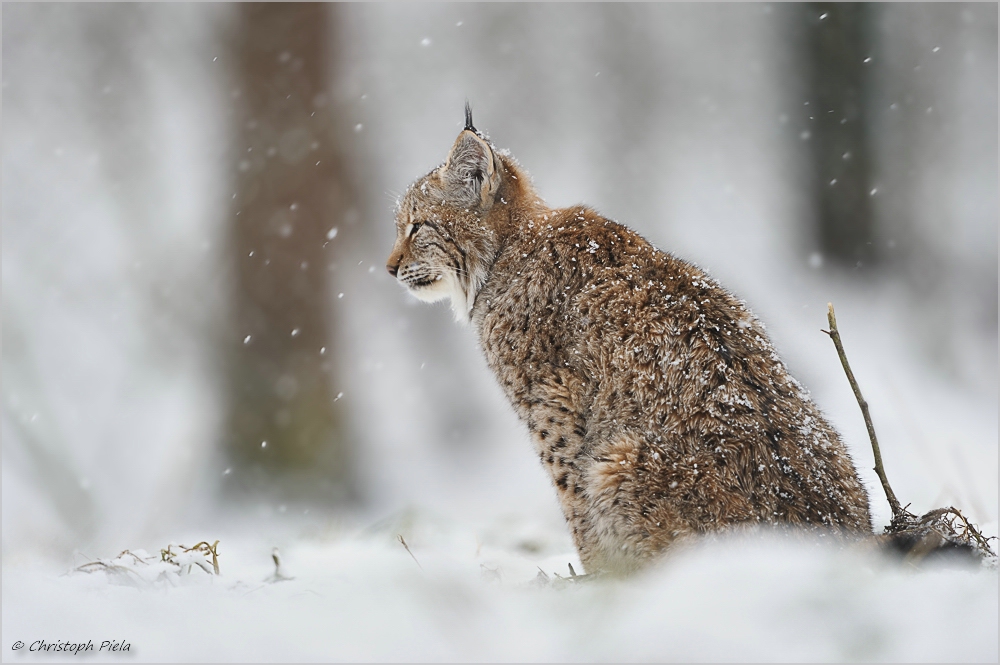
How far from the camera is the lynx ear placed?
4.45 m

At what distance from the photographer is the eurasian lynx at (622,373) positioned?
294 centimetres

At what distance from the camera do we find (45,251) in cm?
856

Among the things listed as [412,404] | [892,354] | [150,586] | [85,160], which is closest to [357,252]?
[412,404]

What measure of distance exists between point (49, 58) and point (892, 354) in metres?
10.9

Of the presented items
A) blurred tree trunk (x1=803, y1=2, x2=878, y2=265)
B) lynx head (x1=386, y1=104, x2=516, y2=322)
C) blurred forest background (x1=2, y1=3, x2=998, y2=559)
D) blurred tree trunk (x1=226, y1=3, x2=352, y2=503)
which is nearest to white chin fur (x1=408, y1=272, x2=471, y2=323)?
lynx head (x1=386, y1=104, x2=516, y2=322)

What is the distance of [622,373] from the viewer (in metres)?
3.35

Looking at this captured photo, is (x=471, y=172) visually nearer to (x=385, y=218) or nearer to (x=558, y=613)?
(x=558, y=613)

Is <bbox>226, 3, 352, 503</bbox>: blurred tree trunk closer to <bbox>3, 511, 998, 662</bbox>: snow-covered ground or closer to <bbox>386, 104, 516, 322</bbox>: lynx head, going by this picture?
<bbox>386, 104, 516, 322</bbox>: lynx head

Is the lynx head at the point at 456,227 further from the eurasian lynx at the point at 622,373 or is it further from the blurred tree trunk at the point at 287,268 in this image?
the blurred tree trunk at the point at 287,268

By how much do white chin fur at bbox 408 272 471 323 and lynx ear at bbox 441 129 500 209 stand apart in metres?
0.45

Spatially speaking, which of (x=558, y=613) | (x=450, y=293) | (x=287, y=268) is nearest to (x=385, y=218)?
(x=287, y=268)

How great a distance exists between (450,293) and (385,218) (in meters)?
6.38

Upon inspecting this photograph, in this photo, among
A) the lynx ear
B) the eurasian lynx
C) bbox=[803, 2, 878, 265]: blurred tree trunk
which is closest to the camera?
the eurasian lynx

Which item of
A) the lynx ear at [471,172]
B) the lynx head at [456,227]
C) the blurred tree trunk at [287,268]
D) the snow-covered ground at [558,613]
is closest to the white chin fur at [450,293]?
the lynx head at [456,227]
